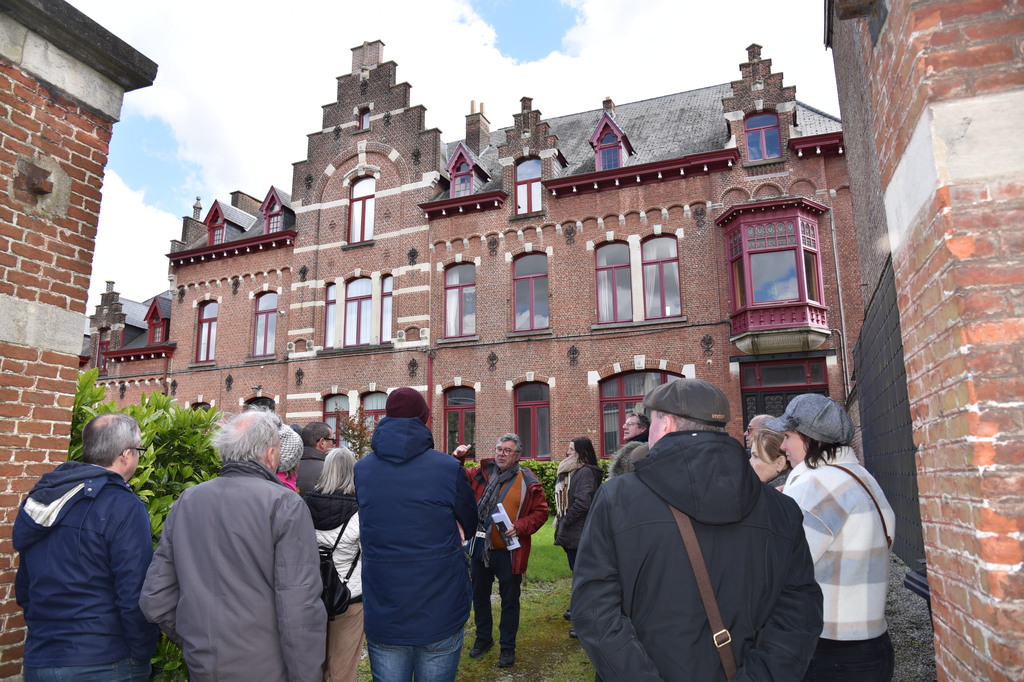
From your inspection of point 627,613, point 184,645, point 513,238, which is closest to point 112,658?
point 184,645

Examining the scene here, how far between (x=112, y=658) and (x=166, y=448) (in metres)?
2.80

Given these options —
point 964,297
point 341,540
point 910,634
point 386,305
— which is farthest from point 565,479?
point 386,305

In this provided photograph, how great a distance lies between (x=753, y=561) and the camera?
211 centimetres

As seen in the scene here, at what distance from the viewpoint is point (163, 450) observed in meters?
5.23

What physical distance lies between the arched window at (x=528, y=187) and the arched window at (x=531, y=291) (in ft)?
4.61

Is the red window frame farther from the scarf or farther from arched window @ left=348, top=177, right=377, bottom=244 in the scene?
the scarf

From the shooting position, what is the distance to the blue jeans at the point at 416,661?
3340mm

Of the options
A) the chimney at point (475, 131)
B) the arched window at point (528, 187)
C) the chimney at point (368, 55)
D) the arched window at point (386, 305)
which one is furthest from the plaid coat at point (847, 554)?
the chimney at point (368, 55)

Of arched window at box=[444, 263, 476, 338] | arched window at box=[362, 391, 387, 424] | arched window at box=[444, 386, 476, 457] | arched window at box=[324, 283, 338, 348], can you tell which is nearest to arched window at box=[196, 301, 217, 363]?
arched window at box=[324, 283, 338, 348]

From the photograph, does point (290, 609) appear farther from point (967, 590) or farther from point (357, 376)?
point (357, 376)

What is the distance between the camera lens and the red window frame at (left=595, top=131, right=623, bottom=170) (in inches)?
690

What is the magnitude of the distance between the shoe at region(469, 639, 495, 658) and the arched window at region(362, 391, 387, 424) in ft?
44.3

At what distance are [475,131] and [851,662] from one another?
20.5m

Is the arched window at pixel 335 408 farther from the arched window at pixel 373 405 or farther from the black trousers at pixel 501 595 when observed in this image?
the black trousers at pixel 501 595
